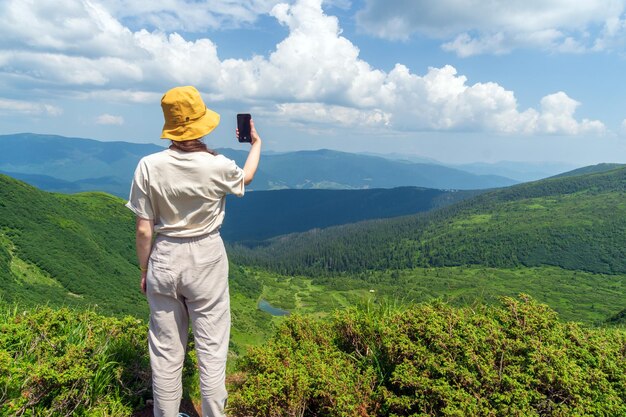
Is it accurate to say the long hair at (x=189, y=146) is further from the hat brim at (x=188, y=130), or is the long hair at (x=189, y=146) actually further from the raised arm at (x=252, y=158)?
the raised arm at (x=252, y=158)

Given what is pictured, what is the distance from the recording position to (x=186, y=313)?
168 inches

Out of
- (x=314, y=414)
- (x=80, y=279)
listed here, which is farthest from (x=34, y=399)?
(x=80, y=279)

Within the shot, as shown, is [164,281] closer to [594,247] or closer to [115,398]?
[115,398]

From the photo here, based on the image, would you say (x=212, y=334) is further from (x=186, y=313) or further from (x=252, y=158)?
(x=252, y=158)

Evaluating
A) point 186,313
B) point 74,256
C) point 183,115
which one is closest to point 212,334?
point 186,313

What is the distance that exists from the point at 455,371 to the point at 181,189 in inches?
133

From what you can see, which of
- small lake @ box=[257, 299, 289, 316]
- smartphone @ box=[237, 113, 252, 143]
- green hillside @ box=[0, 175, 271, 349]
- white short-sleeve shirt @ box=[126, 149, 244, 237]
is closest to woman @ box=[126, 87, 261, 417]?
white short-sleeve shirt @ box=[126, 149, 244, 237]

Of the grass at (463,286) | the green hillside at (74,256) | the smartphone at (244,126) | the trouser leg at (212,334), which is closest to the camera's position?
the trouser leg at (212,334)

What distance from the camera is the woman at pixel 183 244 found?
12.5 ft

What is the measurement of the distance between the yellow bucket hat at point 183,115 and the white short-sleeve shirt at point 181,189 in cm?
20

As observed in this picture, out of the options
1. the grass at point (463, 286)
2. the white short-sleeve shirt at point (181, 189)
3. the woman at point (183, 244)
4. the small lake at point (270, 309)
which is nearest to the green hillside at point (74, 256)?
the small lake at point (270, 309)

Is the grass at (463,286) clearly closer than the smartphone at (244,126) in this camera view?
No

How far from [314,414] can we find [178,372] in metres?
1.61

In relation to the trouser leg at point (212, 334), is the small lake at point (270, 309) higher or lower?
lower
